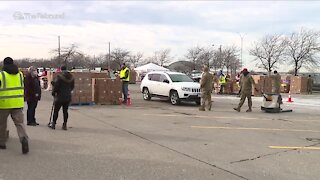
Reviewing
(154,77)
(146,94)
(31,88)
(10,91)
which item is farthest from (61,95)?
(146,94)

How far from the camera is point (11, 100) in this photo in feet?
25.1

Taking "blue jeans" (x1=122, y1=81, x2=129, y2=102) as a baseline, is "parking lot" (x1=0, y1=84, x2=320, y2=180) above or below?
below

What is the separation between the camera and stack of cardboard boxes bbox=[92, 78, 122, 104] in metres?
18.0

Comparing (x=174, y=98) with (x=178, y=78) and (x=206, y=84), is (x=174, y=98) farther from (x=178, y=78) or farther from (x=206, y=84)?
(x=206, y=84)

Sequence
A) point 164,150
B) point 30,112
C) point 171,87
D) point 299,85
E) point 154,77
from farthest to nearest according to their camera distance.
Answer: point 299,85 → point 154,77 → point 171,87 → point 30,112 → point 164,150

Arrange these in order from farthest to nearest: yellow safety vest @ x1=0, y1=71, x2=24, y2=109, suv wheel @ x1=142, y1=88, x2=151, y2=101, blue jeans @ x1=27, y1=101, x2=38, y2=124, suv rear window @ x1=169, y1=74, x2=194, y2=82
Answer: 1. suv wheel @ x1=142, y1=88, x2=151, y2=101
2. suv rear window @ x1=169, y1=74, x2=194, y2=82
3. blue jeans @ x1=27, y1=101, x2=38, y2=124
4. yellow safety vest @ x1=0, y1=71, x2=24, y2=109

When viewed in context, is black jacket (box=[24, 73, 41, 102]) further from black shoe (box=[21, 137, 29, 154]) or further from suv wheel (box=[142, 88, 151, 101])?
suv wheel (box=[142, 88, 151, 101])

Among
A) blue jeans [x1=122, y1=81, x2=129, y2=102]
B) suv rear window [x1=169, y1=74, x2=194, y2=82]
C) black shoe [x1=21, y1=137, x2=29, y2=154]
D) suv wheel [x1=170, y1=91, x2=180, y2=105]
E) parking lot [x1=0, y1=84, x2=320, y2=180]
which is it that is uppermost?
suv rear window [x1=169, y1=74, x2=194, y2=82]

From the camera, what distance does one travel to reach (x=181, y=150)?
8203 mm

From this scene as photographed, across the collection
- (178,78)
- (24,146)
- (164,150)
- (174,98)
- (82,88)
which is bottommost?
(164,150)

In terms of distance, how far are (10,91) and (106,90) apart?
34.3ft

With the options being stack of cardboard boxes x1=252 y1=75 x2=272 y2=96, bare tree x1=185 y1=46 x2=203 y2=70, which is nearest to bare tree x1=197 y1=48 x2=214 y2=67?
bare tree x1=185 y1=46 x2=203 y2=70

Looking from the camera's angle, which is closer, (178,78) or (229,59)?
(178,78)

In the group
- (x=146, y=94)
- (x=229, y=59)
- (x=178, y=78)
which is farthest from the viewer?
(x=229, y=59)
